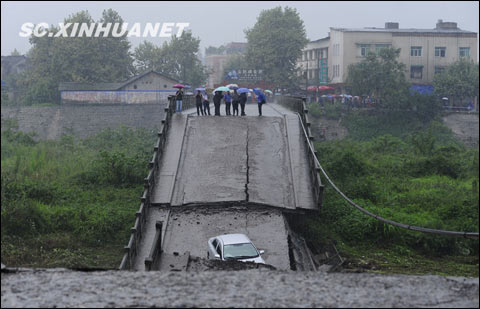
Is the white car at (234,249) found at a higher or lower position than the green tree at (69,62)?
lower

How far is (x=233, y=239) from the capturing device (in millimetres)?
13531

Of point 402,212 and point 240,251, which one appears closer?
Answer: point 240,251

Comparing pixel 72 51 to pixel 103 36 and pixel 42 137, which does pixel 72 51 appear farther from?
pixel 42 137

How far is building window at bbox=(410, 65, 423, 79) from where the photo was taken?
2269 inches

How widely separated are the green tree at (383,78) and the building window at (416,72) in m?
2.47

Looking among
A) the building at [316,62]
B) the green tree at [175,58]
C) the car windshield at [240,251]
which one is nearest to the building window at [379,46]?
the building at [316,62]

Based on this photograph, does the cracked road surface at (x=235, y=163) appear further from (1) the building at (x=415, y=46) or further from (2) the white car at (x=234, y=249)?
(1) the building at (x=415, y=46)

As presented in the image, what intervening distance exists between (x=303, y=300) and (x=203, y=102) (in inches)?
746

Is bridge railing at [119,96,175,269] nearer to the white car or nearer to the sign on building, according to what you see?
the white car

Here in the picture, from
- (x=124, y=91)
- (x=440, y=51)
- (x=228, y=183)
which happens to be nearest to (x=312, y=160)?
(x=228, y=183)

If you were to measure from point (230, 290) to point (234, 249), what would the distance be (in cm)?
601

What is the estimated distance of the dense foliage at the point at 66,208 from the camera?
16.5 meters

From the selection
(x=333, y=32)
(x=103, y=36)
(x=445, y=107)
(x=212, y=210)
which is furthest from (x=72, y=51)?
(x=212, y=210)

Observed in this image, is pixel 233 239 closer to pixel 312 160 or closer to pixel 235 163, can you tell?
pixel 312 160
